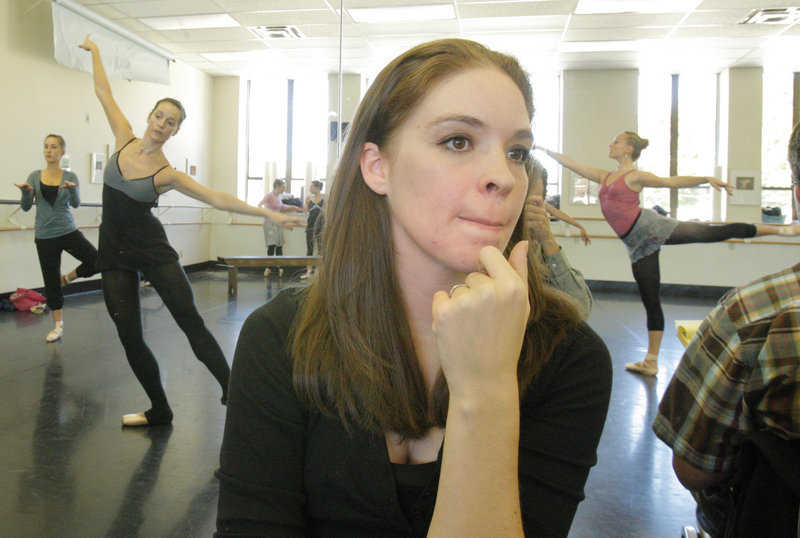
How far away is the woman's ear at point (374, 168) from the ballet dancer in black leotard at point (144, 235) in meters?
1.17

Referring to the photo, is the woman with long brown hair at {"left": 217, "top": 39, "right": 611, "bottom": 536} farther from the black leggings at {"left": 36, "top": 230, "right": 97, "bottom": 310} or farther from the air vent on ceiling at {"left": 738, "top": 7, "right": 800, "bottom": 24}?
the black leggings at {"left": 36, "top": 230, "right": 97, "bottom": 310}

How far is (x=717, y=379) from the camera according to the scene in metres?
0.67

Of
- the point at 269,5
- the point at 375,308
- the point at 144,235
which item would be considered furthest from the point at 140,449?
the point at 269,5

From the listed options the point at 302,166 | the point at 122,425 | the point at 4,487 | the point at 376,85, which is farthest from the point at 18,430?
the point at 376,85

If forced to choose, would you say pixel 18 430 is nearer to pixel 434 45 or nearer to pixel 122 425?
pixel 122 425

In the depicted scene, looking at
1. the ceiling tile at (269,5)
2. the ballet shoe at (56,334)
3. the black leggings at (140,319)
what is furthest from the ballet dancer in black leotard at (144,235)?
the ballet shoe at (56,334)

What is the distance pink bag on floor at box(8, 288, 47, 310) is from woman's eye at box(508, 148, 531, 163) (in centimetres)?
446

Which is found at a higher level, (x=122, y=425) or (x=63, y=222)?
(x=63, y=222)

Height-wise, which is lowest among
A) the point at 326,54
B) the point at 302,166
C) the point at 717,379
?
the point at 717,379

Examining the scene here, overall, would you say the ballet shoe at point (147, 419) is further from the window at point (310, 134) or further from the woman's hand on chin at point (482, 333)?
the woman's hand on chin at point (482, 333)

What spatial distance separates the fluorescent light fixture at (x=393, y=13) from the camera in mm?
2608

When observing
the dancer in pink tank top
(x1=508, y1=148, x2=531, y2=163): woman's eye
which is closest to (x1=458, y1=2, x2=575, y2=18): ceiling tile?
the dancer in pink tank top

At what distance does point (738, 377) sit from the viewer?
25.7 inches

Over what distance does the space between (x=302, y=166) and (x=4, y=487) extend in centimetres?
158
